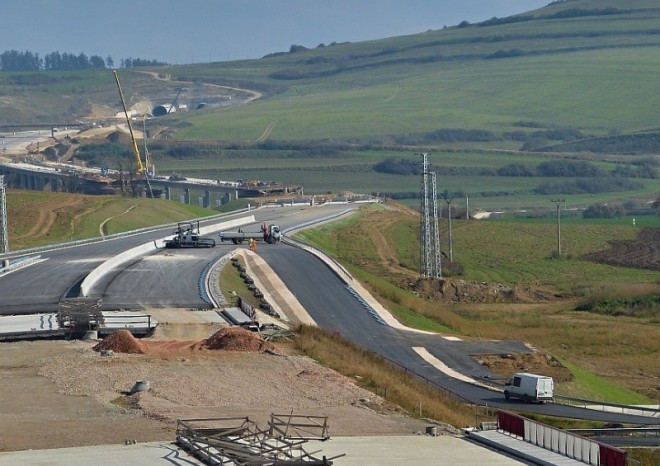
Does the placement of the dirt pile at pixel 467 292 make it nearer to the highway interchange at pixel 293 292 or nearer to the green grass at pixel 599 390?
the highway interchange at pixel 293 292

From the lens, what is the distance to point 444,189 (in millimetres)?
192125

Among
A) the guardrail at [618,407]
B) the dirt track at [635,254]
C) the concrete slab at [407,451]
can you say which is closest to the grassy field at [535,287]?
the dirt track at [635,254]

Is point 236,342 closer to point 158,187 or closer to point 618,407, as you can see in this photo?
point 618,407

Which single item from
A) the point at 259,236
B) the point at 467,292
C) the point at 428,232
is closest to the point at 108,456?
the point at 428,232

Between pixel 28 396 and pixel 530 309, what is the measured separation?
4821 centimetres

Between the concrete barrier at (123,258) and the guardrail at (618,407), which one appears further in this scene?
the concrete barrier at (123,258)

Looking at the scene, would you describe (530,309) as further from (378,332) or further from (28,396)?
(28,396)

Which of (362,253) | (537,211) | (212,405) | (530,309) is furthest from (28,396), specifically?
(537,211)

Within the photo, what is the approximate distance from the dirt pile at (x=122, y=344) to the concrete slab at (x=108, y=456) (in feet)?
47.6

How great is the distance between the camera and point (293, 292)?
6919 centimetres

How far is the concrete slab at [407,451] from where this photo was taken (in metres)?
29.8

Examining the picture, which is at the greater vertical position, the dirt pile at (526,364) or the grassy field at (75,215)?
the grassy field at (75,215)

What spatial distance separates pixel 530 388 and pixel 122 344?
13823 mm

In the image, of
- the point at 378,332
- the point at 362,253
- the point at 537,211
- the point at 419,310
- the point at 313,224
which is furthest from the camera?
the point at 537,211
